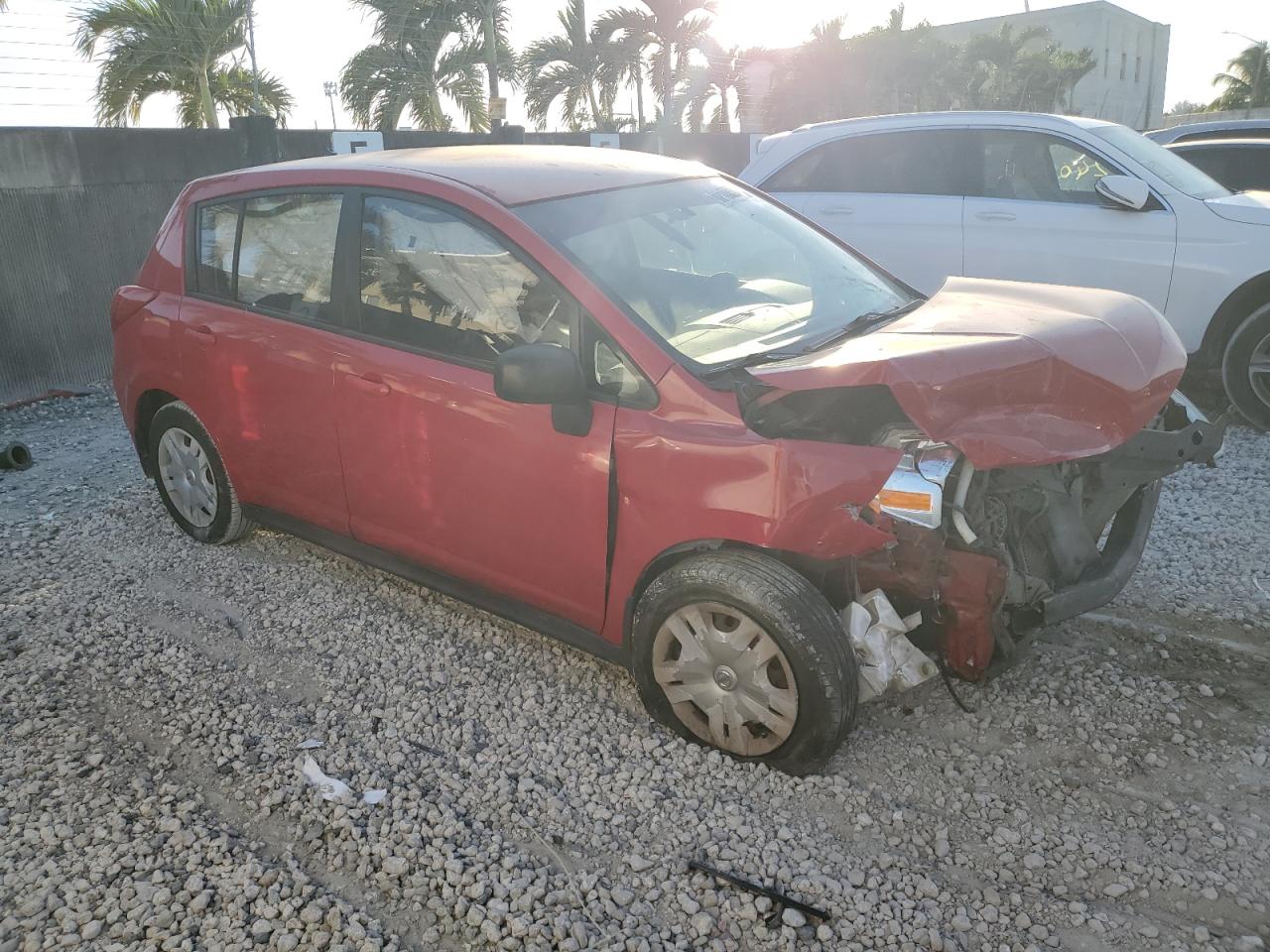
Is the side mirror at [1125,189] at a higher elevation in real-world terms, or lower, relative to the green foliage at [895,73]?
lower

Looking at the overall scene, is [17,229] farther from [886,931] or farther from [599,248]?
[886,931]

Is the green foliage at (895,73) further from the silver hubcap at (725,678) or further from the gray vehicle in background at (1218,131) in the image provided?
the silver hubcap at (725,678)

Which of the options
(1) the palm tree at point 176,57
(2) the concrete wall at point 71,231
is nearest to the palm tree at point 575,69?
(1) the palm tree at point 176,57

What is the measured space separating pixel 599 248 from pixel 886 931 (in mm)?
2252

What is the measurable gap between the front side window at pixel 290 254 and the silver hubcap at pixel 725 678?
1944mm

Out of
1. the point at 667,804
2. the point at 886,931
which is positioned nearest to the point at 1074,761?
the point at 886,931

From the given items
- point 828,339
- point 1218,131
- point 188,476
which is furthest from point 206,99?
point 828,339

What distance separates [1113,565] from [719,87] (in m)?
26.3

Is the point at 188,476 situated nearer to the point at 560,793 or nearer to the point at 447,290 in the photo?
the point at 447,290

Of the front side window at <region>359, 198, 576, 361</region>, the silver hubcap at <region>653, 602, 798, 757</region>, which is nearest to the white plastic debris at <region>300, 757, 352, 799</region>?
the silver hubcap at <region>653, 602, 798, 757</region>

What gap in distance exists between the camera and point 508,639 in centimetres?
414

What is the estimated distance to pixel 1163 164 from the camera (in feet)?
21.6

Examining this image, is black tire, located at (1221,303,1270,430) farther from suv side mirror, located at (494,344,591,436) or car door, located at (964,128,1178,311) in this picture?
suv side mirror, located at (494,344,591,436)

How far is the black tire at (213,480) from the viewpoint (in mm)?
4777
